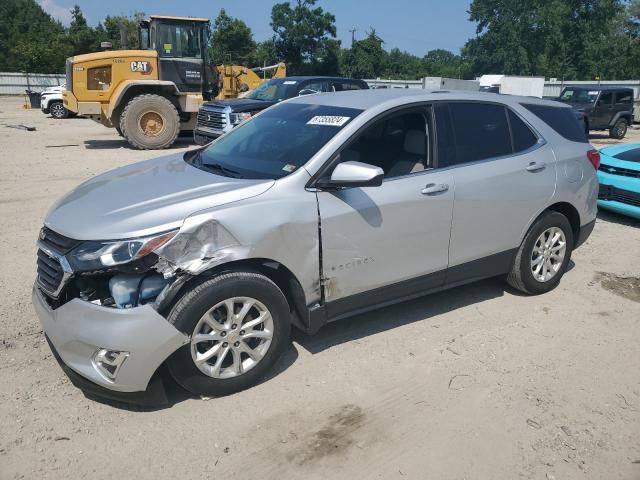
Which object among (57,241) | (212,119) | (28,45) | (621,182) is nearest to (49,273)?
(57,241)

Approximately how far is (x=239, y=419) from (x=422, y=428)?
105 centimetres

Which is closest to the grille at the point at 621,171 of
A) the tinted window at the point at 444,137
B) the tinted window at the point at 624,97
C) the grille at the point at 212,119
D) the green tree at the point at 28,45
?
the tinted window at the point at 444,137

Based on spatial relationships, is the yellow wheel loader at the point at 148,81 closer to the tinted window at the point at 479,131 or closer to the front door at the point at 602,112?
the tinted window at the point at 479,131

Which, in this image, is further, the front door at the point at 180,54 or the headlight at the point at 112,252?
the front door at the point at 180,54

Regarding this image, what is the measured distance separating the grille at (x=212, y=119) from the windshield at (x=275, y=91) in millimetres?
1227

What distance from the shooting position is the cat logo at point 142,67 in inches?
553

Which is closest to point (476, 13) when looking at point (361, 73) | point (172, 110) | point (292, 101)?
point (361, 73)

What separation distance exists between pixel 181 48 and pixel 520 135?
11.9 meters

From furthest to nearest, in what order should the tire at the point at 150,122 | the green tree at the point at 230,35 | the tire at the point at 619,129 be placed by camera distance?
the green tree at the point at 230,35, the tire at the point at 619,129, the tire at the point at 150,122

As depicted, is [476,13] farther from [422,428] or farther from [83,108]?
[422,428]

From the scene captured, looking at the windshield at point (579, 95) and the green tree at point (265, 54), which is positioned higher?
the green tree at point (265, 54)

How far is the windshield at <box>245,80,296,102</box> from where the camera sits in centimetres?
1236

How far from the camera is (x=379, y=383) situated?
3.53 m

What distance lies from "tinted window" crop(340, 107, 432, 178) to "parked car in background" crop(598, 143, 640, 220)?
183 inches
